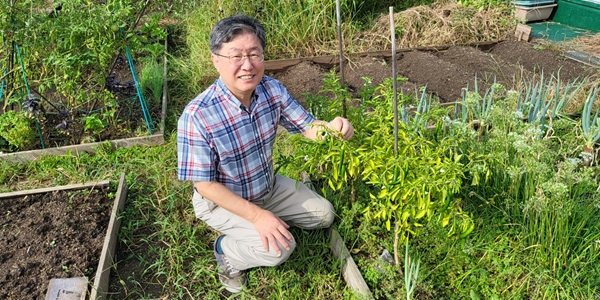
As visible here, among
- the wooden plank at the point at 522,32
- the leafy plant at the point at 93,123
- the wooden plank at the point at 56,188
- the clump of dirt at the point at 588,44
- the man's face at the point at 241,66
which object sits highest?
the man's face at the point at 241,66

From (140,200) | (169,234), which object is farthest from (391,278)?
(140,200)

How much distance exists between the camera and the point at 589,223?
2.20 metres

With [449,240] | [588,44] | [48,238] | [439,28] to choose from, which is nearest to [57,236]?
[48,238]

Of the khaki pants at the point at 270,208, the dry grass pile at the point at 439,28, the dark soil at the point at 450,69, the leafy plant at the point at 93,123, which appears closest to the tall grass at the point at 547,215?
the khaki pants at the point at 270,208

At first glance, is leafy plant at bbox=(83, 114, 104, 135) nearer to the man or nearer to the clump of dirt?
the man

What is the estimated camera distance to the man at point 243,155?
Answer: 6.56 feet

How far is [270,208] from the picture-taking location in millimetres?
2564

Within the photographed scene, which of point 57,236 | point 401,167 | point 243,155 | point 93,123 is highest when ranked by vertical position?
point 401,167

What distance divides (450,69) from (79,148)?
149 inches

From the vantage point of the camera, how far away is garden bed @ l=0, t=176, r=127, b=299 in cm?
242

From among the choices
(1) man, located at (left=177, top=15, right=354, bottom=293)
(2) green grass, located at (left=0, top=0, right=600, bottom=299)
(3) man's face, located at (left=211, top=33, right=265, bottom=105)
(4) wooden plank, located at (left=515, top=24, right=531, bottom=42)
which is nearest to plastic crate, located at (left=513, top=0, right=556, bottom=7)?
(4) wooden plank, located at (left=515, top=24, right=531, bottom=42)

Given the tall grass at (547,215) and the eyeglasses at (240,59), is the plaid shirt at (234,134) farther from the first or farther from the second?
the tall grass at (547,215)

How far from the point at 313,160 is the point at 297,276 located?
28.1 inches

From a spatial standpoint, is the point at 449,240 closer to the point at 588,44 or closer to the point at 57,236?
the point at 57,236
